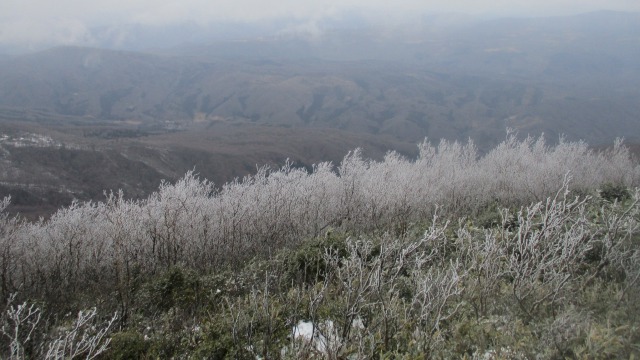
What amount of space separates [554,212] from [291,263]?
722 centimetres

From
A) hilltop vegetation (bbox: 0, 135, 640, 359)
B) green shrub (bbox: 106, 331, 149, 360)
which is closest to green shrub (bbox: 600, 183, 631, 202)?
hilltop vegetation (bbox: 0, 135, 640, 359)

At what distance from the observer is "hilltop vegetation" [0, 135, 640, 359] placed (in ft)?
19.5

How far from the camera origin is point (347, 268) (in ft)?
18.8

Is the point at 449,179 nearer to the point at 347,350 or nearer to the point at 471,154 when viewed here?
the point at 471,154

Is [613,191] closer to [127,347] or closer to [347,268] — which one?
[347,268]

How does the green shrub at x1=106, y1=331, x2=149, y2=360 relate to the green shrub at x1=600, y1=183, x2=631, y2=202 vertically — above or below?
above

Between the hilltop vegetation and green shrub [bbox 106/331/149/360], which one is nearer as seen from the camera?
the hilltop vegetation

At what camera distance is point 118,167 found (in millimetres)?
90000

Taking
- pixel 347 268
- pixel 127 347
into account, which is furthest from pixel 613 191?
pixel 127 347

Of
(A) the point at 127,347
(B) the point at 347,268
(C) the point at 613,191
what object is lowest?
(C) the point at 613,191

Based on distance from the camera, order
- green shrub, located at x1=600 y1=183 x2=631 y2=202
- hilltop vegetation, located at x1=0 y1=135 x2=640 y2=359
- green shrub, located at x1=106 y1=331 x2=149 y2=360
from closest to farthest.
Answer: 1. hilltop vegetation, located at x1=0 y1=135 x2=640 y2=359
2. green shrub, located at x1=106 y1=331 x2=149 y2=360
3. green shrub, located at x1=600 y1=183 x2=631 y2=202

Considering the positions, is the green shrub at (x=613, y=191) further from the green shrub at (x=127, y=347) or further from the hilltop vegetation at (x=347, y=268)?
the green shrub at (x=127, y=347)

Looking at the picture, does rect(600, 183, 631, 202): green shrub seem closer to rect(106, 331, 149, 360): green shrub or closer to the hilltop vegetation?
the hilltop vegetation

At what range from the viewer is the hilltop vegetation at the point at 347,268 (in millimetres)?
5949
